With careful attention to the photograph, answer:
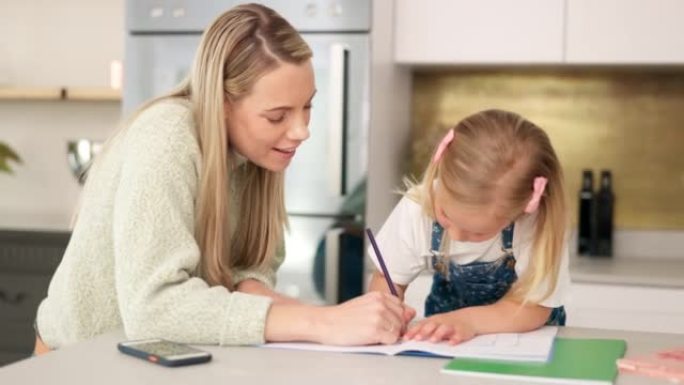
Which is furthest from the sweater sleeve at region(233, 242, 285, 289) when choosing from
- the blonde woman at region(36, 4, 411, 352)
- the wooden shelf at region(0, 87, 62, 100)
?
the wooden shelf at region(0, 87, 62, 100)

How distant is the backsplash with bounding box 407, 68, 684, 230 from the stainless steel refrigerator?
49 cm

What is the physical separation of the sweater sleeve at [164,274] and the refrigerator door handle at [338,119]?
143 centimetres

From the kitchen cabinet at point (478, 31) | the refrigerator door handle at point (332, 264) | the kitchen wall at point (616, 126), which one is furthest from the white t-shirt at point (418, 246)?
the kitchen wall at point (616, 126)

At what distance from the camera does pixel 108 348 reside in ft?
4.28

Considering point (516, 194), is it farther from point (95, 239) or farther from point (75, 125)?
point (75, 125)

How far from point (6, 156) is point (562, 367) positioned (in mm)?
2695

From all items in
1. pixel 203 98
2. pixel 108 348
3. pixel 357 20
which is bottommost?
pixel 108 348

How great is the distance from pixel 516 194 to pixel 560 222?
0.13 metres

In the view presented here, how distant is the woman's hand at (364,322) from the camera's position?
4.38 feet

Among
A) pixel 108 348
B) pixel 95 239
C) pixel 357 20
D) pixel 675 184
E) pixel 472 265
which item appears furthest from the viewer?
pixel 675 184

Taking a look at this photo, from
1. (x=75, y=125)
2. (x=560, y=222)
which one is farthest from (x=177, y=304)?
(x=75, y=125)

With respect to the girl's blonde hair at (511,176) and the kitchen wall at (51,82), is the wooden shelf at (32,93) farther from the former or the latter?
the girl's blonde hair at (511,176)

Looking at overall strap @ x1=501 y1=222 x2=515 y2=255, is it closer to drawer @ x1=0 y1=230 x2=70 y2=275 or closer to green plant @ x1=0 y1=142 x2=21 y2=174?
drawer @ x1=0 y1=230 x2=70 y2=275

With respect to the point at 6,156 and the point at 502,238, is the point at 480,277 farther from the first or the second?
the point at 6,156
